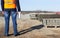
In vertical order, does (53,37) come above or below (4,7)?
below

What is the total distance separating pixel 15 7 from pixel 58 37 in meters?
2.45

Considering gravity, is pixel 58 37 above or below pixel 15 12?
below

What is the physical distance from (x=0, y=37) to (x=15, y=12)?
4.49ft

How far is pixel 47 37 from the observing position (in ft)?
34.8

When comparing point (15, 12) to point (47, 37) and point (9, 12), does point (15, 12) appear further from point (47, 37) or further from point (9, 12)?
point (47, 37)

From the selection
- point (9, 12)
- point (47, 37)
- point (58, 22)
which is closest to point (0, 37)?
point (9, 12)

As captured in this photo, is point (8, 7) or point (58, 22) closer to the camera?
point (8, 7)

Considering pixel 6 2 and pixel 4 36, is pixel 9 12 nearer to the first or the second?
pixel 6 2

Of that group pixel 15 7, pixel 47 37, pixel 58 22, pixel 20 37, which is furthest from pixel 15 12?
pixel 58 22

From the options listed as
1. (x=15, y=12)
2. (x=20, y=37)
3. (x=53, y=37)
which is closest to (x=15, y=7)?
(x=15, y=12)

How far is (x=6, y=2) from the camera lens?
10.9 meters

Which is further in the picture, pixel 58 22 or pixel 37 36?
pixel 58 22

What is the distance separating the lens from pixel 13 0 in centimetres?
1080

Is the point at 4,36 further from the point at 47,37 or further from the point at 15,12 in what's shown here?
the point at 47,37
